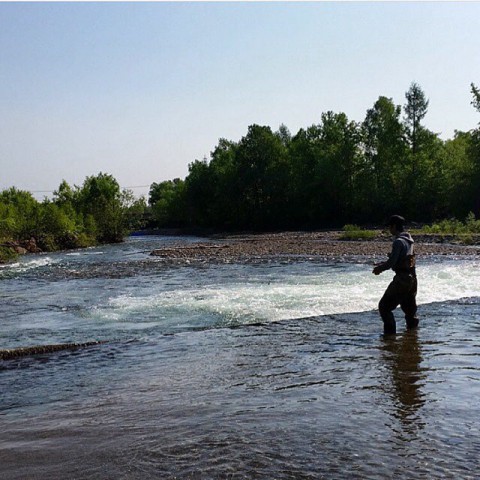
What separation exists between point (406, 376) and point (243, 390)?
232 centimetres

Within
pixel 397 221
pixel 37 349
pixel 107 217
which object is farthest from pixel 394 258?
pixel 107 217

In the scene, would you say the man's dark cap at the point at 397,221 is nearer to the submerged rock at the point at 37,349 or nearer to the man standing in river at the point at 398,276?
the man standing in river at the point at 398,276

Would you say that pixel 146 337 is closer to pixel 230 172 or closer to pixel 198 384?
pixel 198 384

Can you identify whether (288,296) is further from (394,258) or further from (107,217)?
(107,217)

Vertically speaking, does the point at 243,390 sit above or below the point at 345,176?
below

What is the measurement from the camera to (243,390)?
7.94 m

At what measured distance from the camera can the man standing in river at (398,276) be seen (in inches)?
443

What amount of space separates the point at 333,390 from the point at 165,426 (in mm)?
2383

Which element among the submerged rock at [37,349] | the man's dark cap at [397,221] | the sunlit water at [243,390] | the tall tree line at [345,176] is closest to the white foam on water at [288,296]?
the sunlit water at [243,390]

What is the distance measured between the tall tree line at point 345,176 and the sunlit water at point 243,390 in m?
51.1

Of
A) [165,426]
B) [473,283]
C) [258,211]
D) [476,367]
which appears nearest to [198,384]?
[165,426]

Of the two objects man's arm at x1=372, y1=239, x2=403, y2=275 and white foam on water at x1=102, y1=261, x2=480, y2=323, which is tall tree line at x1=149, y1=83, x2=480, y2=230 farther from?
man's arm at x1=372, y1=239, x2=403, y2=275

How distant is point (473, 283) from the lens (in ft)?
62.4

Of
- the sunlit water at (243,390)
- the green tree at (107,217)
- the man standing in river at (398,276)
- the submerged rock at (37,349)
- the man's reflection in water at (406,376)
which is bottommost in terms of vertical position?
the man's reflection in water at (406,376)
